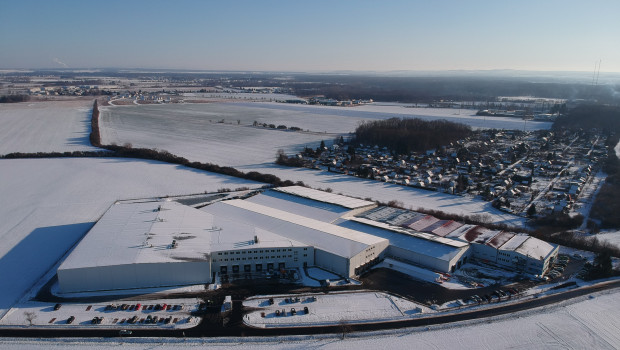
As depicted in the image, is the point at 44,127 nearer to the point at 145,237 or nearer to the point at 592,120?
the point at 145,237

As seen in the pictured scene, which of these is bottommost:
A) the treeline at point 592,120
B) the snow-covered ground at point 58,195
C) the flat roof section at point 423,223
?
the snow-covered ground at point 58,195

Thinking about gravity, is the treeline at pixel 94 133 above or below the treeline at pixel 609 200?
above

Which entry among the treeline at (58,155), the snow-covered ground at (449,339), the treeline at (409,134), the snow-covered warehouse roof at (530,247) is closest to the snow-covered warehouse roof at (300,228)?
the snow-covered ground at (449,339)

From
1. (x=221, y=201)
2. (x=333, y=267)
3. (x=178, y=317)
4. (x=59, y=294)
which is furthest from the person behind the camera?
(x=221, y=201)

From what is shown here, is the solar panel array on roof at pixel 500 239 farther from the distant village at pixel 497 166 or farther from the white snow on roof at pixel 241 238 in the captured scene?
the white snow on roof at pixel 241 238

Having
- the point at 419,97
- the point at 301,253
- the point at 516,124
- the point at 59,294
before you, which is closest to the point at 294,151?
the point at 301,253

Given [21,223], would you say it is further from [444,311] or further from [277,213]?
[444,311]
